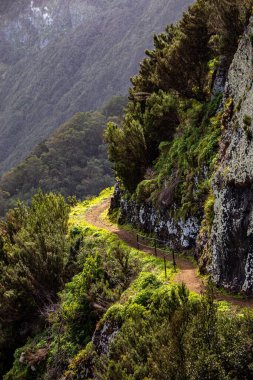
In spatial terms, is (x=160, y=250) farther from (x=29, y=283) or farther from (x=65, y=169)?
(x=65, y=169)

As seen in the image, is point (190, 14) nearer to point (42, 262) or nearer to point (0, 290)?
point (42, 262)

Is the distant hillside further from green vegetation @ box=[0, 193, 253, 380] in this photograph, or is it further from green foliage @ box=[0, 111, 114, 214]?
green vegetation @ box=[0, 193, 253, 380]

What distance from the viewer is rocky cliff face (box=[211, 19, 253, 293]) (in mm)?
14438

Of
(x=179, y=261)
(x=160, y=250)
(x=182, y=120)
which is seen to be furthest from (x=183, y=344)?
(x=182, y=120)

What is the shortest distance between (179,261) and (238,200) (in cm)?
484

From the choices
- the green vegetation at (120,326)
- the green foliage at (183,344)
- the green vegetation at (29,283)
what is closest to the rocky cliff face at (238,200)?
the green vegetation at (120,326)

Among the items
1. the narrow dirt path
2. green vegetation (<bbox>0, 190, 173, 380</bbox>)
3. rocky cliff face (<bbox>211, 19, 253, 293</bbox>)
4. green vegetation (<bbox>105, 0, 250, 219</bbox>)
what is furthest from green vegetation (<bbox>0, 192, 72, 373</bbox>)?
rocky cliff face (<bbox>211, 19, 253, 293</bbox>)

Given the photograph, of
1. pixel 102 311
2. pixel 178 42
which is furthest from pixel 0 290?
pixel 178 42

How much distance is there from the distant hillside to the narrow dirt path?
2700 inches

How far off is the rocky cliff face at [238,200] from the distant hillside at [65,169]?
8445 centimetres

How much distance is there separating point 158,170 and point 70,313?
9.34 m

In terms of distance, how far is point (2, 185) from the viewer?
106000mm

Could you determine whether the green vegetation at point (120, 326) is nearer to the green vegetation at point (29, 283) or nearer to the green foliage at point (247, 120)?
the green vegetation at point (29, 283)

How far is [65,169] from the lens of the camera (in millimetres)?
107125
